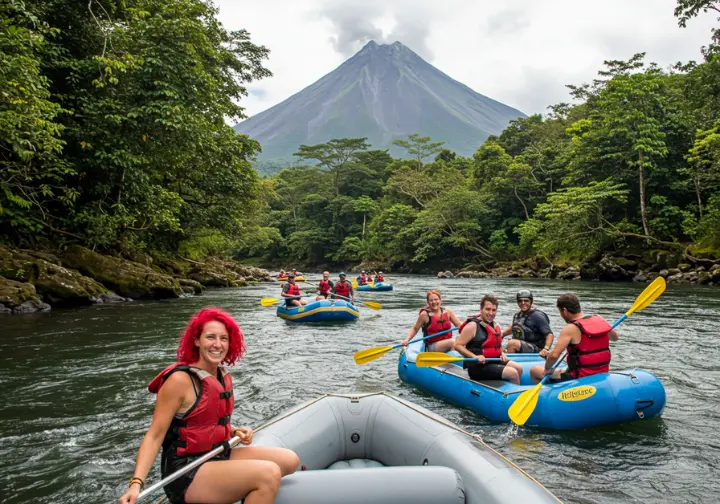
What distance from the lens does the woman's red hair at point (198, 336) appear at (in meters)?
2.46

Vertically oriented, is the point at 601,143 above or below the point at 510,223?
above

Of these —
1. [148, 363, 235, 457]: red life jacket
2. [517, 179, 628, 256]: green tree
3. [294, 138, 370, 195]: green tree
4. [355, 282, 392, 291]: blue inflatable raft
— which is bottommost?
[355, 282, 392, 291]: blue inflatable raft

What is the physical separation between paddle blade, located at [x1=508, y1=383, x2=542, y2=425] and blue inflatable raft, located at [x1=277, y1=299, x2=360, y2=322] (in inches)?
298

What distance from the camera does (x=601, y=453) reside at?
13.9ft

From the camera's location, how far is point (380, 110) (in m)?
179

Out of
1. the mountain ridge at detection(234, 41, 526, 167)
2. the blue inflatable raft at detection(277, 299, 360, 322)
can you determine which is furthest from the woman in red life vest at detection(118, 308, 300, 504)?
the mountain ridge at detection(234, 41, 526, 167)

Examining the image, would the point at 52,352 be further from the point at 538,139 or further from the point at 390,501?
the point at 538,139

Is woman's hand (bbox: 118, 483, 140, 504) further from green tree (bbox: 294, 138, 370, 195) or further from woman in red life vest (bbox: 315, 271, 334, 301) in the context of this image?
green tree (bbox: 294, 138, 370, 195)

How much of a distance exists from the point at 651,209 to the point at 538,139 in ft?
55.6

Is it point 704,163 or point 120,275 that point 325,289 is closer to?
point 120,275

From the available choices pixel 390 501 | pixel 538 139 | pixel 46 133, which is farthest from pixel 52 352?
pixel 538 139

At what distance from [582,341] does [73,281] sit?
41.5 ft

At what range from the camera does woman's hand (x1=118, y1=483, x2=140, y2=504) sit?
2.00 m

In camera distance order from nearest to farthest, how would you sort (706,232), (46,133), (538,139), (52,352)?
(52,352) → (46,133) → (706,232) → (538,139)
